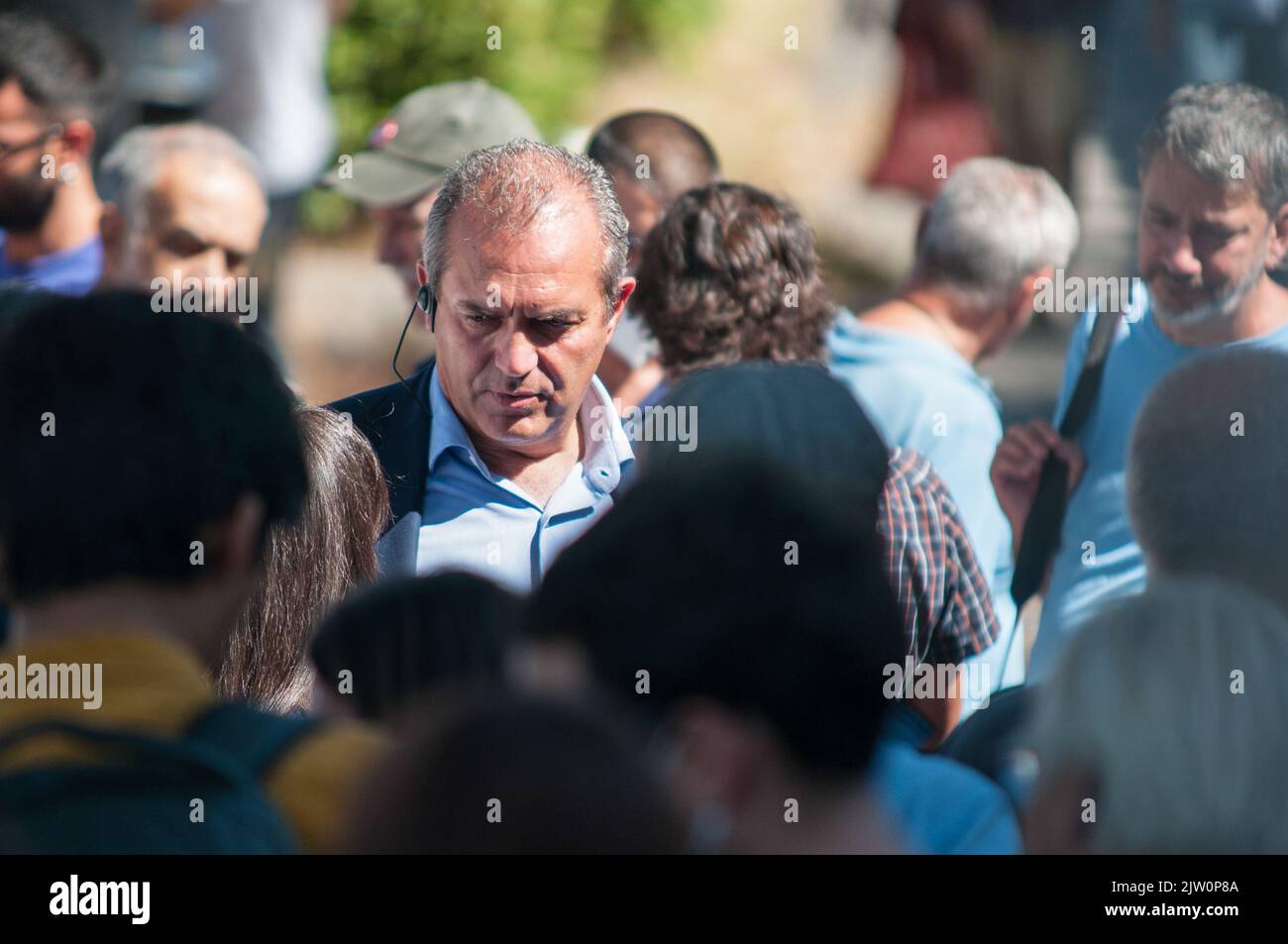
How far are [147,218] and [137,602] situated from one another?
2393 millimetres

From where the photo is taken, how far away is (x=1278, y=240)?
11.2 ft

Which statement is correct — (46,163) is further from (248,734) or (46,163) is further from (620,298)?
(248,734)

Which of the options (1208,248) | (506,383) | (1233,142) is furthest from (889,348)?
(506,383)

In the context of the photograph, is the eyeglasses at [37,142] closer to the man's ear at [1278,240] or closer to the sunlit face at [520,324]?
the sunlit face at [520,324]

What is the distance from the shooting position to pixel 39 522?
165 cm

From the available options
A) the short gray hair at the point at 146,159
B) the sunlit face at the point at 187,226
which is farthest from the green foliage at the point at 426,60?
the sunlit face at the point at 187,226

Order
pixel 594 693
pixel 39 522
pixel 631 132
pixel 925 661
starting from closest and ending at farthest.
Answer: pixel 594 693
pixel 39 522
pixel 925 661
pixel 631 132

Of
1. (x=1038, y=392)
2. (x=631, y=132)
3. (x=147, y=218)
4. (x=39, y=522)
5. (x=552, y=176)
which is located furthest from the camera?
(x=1038, y=392)

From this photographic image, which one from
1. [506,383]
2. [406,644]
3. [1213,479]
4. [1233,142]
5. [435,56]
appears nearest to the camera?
[406,644]

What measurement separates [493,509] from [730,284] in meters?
0.81

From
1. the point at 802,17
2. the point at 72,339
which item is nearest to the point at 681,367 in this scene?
the point at 72,339

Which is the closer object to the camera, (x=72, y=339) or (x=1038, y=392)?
(x=72, y=339)

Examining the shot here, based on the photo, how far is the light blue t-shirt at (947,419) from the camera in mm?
3248

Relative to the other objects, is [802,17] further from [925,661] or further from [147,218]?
[925,661]
